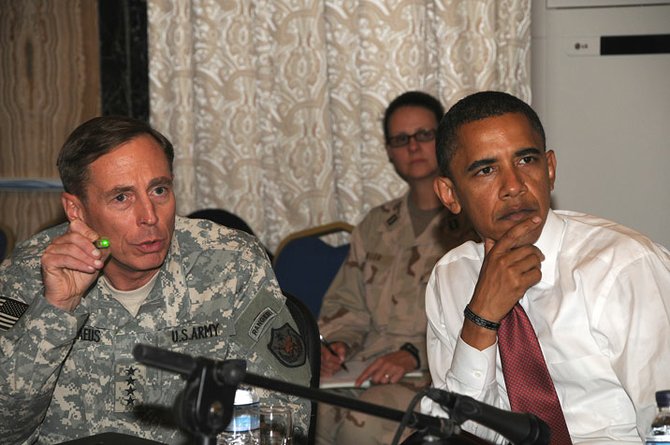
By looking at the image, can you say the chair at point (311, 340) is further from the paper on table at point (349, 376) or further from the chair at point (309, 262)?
the chair at point (309, 262)

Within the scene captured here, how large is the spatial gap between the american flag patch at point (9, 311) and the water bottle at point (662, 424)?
148 cm

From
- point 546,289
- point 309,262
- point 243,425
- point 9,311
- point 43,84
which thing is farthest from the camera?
point 43,84

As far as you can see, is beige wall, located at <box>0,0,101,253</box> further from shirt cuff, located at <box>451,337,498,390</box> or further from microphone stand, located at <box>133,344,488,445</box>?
microphone stand, located at <box>133,344,488,445</box>

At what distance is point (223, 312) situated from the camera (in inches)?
94.9

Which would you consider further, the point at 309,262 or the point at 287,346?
the point at 309,262

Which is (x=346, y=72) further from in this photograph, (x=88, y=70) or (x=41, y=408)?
(x=41, y=408)

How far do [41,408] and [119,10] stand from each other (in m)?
2.60

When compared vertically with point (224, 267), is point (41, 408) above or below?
below

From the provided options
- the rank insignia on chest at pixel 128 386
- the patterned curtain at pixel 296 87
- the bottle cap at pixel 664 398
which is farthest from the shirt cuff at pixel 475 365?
the patterned curtain at pixel 296 87

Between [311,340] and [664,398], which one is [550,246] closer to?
[311,340]

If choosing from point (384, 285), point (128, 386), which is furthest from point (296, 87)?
point (128, 386)

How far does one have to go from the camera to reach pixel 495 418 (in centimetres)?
126

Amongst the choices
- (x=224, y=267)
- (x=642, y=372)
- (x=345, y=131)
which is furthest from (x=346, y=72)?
(x=642, y=372)

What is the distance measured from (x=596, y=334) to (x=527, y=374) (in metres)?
0.17
